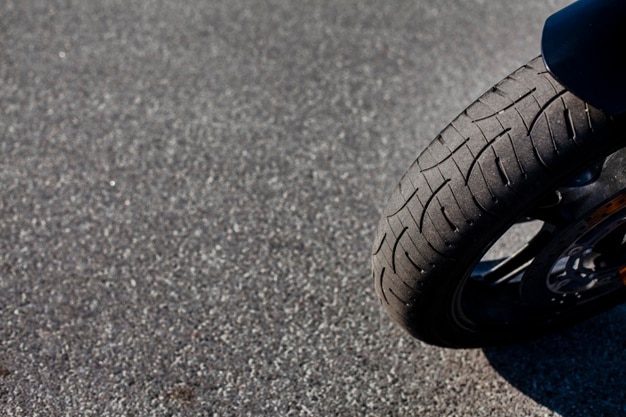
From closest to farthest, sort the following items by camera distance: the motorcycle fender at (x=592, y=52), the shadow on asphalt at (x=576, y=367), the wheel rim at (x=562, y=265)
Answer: the motorcycle fender at (x=592, y=52)
the wheel rim at (x=562, y=265)
the shadow on asphalt at (x=576, y=367)

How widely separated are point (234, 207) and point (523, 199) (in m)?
1.15

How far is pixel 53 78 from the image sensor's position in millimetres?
3160

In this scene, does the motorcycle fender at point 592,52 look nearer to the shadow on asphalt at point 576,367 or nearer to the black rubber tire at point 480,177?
the black rubber tire at point 480,177

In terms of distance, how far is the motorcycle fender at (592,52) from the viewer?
62.8 inches

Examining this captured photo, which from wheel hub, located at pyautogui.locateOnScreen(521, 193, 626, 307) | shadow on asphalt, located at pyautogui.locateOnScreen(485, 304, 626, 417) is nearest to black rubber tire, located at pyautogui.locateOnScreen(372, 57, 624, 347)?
wheel hub, located at pyautogui.locateOnScreen(521, 193, 626, 307)

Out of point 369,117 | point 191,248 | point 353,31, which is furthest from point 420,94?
point 191,248

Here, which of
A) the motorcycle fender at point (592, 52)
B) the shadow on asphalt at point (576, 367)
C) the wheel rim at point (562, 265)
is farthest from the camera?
the shadow on asphalt at point (576, 367)

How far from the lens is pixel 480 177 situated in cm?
167

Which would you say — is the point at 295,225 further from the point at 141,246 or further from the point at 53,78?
the point at 53,78

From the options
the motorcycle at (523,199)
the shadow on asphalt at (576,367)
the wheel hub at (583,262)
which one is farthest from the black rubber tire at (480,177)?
the shadow on asphalt at (576,367)

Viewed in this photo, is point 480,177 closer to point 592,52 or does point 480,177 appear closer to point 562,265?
point 592,52

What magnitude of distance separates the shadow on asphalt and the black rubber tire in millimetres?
350

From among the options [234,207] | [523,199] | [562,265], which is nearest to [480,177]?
[523,199]

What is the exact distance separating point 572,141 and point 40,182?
1744mm
